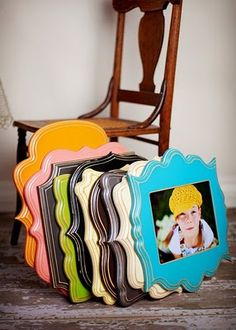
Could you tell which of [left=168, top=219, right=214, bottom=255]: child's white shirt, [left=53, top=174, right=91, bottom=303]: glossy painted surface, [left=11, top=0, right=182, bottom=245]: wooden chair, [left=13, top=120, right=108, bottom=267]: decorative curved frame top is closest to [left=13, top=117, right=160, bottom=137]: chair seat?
[left=11, top=0, right=182, bottom=245]: wooden chair

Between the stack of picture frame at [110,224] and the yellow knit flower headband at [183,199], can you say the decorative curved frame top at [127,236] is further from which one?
the yellow knit flower headband at [183,199]

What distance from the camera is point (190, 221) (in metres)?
1.62

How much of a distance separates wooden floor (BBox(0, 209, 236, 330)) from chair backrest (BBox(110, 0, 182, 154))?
2.17 ft

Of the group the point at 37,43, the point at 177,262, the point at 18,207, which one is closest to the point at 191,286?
the point at 177,262

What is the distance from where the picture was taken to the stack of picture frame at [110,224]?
1481 mm

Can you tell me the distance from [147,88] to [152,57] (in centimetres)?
13

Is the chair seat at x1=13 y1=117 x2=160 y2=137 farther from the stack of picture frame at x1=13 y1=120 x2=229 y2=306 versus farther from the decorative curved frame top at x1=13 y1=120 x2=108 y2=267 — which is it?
the stack of picture frame at x1=13 y1=120 x2=229 y2=306

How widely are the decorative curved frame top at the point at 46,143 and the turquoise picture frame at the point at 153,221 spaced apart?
298 millimetres

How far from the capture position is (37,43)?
2.49 metres

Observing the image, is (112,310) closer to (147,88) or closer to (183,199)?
(183,199)

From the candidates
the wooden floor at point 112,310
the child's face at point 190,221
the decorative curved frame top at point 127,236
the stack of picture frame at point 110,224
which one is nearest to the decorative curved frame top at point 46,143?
the stack of picture frame at point 110,224

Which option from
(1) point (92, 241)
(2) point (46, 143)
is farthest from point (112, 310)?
(2) point (46, 143)

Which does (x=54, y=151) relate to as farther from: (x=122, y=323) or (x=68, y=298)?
(x=122, y=323)

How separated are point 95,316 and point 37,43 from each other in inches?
59.0
